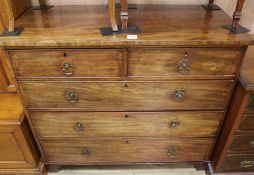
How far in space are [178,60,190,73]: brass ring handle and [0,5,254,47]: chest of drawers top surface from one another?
0.33ft

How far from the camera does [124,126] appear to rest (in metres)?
1.31

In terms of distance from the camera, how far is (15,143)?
4.50 ft

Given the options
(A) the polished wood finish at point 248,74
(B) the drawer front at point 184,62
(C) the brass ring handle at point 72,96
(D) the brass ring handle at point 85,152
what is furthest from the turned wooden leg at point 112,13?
(D) the brass ring handle at point 85,152

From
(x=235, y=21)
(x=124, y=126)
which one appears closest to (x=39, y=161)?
(x=124, y=126)

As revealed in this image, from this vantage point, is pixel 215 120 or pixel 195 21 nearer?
pixel 195 21

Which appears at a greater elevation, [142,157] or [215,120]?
[215,120]

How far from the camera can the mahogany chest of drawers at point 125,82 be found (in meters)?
1.01

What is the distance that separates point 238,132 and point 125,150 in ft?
2.12

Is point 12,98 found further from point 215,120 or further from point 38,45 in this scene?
point 215,120

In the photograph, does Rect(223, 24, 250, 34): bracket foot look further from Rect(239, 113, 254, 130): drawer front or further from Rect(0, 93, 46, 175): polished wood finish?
Rect(0, 93, 46, 175): polished wood finish

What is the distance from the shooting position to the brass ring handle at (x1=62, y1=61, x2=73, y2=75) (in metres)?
1.05

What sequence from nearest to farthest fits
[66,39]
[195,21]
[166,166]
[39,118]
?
[66,39], [195,21], [39,118], [166,166]

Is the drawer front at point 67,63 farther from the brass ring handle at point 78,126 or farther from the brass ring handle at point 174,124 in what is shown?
the brass ring handle at point 174,124

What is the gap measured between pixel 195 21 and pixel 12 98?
113 cm
